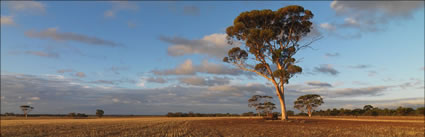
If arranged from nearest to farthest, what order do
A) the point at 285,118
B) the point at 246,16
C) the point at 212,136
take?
the point at 212,136 < the point at 285,118 < the point at 246,16

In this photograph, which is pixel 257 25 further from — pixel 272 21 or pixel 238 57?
pixel 238 57

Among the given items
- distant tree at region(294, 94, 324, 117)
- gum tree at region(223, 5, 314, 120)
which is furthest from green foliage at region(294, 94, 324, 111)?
gum tree at region(223, 5, 314, 120)

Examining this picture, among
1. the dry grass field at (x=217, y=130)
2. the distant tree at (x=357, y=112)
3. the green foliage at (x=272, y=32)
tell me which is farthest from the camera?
the distant tree at (x=357, y=112)

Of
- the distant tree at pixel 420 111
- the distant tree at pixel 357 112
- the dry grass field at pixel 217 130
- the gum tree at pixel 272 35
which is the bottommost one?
the distant tree at pixel 357 112

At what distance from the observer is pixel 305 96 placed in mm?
95688

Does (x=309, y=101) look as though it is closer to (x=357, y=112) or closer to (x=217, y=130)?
(x=357, y=112)

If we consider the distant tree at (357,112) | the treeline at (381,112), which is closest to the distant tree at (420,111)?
the treeline at (381,112)

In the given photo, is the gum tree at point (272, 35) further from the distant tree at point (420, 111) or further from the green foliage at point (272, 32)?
the distant tree at point (420, 111)

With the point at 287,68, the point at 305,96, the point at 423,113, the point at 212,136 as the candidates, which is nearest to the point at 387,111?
the point at 423,113

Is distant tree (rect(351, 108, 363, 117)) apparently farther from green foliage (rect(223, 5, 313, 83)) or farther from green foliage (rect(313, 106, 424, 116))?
green foliage (rect(223, 5, 313, 83))

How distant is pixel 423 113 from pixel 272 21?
201 feet

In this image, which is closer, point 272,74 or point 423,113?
point 272,74

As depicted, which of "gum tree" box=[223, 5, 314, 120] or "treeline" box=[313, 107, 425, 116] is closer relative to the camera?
"gum tree" box=[223, 5, 314, 120]

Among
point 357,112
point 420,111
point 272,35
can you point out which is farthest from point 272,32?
point 357,112
